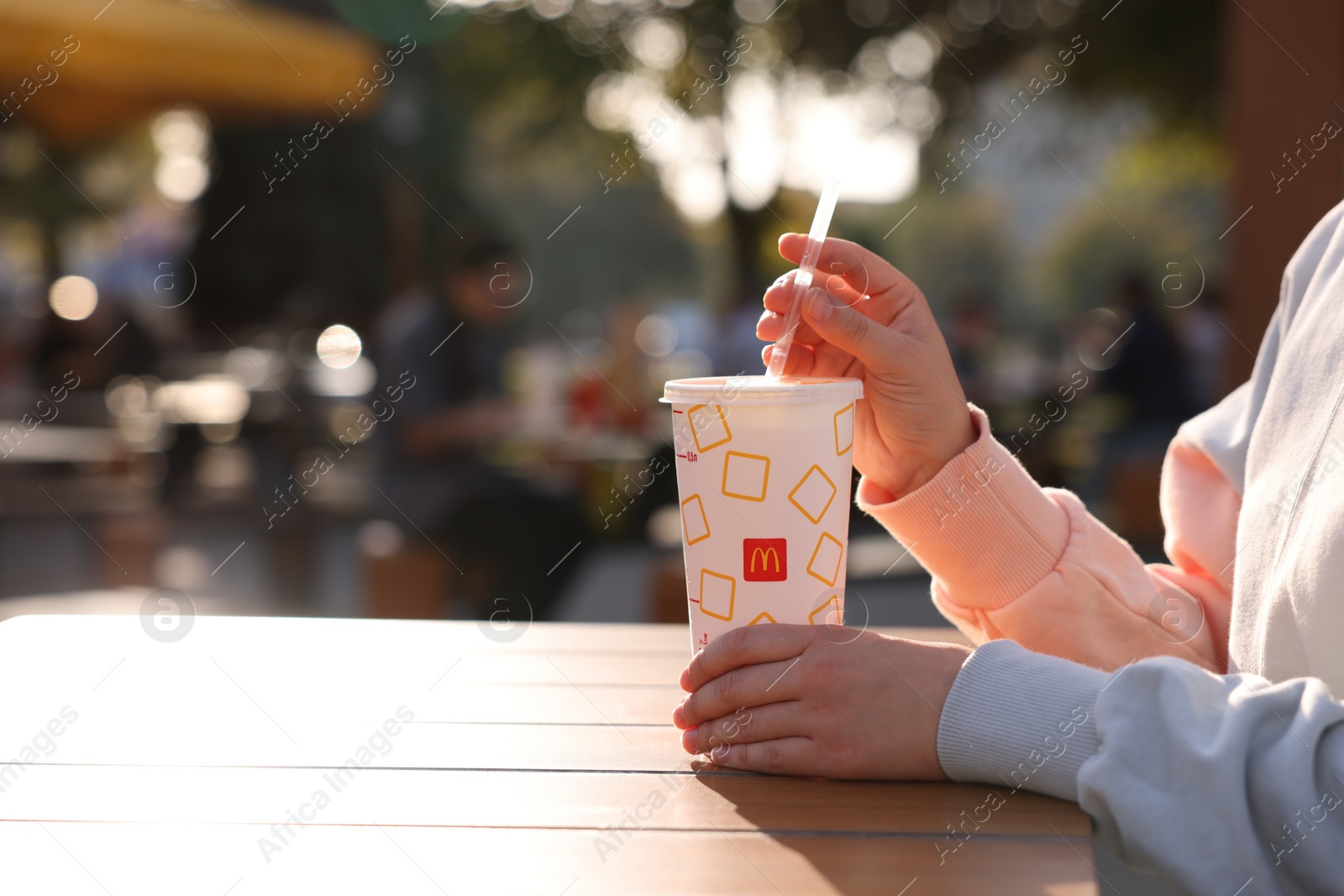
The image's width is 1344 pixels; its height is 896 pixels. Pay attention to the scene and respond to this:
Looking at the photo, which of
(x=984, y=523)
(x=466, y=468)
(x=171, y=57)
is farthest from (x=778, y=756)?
(x=171, y=57)

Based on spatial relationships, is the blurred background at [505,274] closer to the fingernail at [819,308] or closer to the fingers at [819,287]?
the fingers at [819,287]

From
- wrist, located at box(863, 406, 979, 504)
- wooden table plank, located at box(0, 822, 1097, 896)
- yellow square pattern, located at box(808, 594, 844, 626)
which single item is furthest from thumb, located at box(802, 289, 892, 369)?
wooden table plank, located at box(0, 822, 1097, 896)

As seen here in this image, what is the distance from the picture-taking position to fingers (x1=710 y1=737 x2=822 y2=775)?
3.36 ft

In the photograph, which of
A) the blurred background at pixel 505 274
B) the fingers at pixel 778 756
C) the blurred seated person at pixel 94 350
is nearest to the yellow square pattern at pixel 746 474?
the fingers at pixel 778 756

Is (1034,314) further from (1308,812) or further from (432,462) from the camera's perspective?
(1308,812)

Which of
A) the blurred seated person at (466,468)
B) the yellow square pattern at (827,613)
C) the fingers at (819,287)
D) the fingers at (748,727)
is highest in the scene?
the blurred seated person at (466,468)

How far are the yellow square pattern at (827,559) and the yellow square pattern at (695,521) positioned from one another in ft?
0.34

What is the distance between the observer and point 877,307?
4.24 ft

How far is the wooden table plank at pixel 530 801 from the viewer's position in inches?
37.1

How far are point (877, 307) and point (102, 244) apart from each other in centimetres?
3112

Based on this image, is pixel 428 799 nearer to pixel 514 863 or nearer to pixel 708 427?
pixel 514 863

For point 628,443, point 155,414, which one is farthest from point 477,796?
point 155,414

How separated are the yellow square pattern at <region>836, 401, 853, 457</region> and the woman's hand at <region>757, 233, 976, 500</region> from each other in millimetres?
89

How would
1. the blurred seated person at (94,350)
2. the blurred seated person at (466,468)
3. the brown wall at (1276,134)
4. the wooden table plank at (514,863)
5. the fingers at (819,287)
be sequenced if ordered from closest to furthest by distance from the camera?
the wooden table plank at (514,863) → the fingers at (819,287) → the brown wall at (1276,134) → the blurred seated person at (466,468) → the blurred seated person at (94,350)
